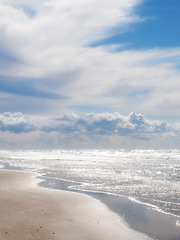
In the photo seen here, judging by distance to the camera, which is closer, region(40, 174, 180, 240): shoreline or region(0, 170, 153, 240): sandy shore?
region(0, 170, 153, 240): sandy shore

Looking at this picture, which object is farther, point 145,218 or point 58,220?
point 145,218

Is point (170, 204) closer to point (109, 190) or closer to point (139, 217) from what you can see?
point (139, 217)

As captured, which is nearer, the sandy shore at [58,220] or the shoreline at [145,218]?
the sandy shore at [58,220]

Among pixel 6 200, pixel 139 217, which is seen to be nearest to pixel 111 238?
pixel 139 217

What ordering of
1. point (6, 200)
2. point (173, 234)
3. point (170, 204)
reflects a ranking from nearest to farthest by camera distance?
point (173, 234)
point (6, 200)
point (170, 204)

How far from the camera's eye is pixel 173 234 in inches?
565

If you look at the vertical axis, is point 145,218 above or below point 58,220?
below

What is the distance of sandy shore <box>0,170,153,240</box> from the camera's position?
43.5 ft

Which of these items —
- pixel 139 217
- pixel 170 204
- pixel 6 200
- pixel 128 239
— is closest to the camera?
pixel 128 239

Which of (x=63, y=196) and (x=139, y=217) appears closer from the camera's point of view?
(x=139, y=217)

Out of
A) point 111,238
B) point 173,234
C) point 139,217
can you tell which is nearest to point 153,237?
point 173,234

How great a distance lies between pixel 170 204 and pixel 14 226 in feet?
44.7

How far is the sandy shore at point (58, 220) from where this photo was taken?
13258 mm

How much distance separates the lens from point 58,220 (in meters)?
16.0
